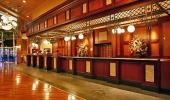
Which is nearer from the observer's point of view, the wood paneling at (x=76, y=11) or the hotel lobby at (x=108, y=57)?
the hotel lobby at (x=108, y=57)

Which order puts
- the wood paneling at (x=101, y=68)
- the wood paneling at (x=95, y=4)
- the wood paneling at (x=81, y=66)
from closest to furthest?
1. the wood paneling at (x=95, y=4)
2. the wood paneling at (x=101, y=68)
3. the wood paneling at (x=81, y=66)

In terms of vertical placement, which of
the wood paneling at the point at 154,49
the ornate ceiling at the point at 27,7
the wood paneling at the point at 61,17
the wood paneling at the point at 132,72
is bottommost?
the wood paneling at the point at 132,72

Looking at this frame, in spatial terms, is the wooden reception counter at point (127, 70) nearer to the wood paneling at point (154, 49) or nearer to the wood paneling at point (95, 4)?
the wood paneling at point (154, 49)

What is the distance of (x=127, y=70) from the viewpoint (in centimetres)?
913

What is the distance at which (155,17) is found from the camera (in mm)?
8188

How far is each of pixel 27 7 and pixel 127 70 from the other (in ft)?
36.5

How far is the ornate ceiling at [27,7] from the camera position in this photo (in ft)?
52.2

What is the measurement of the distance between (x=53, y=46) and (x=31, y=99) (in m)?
14.0

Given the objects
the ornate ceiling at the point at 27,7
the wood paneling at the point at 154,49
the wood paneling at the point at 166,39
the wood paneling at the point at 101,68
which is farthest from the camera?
the ornate ceiling at the point at 27,7

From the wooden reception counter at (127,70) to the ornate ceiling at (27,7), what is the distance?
137 inches

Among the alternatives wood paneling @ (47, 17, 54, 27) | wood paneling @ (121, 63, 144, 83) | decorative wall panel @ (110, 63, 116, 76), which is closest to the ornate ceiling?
wood paneling @ (47, 17, 54, 27)

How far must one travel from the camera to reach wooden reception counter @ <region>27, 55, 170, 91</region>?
7.61 m

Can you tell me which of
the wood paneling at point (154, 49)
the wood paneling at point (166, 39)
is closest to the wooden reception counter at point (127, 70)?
the wood paneling at point (166, 39)

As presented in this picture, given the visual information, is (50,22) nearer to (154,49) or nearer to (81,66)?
(81,66)
